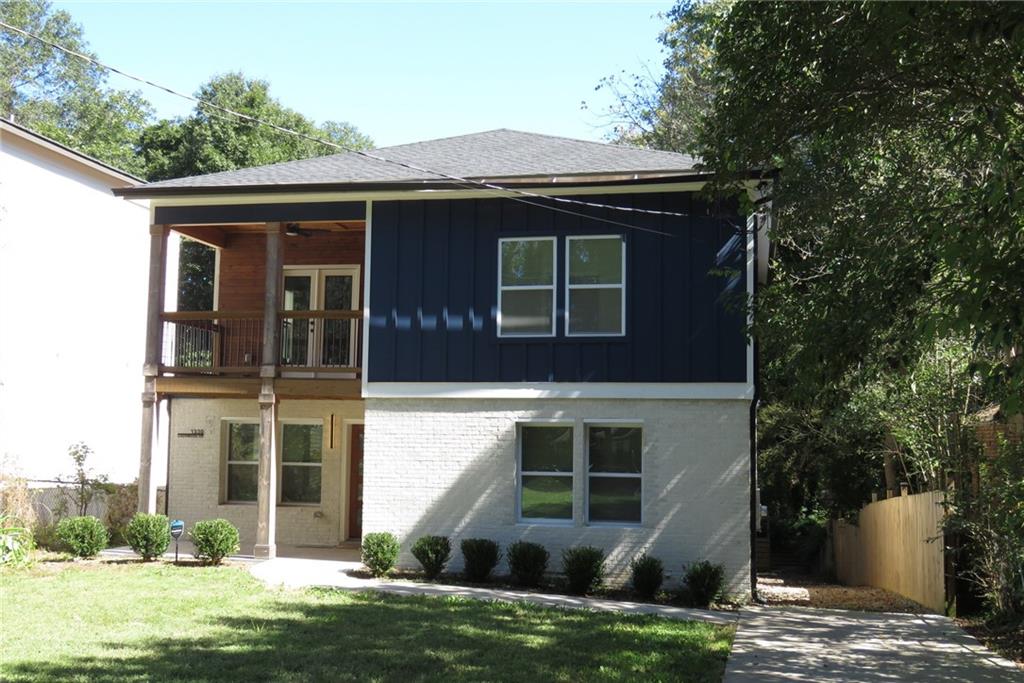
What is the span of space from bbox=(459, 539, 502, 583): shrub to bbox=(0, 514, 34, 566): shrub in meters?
6.17

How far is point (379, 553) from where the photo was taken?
15.2 meters

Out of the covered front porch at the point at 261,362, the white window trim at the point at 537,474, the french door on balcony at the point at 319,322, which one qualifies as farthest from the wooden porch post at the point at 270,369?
the white window trim at the point at 537,474

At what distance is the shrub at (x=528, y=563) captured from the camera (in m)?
14.6

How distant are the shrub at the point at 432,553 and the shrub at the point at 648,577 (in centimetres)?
279

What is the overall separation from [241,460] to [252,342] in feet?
7.21

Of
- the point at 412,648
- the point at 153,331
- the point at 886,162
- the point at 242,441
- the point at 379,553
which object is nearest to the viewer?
the point at 412,648

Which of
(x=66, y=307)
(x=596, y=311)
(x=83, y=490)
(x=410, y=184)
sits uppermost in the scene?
(x=410, y=184)

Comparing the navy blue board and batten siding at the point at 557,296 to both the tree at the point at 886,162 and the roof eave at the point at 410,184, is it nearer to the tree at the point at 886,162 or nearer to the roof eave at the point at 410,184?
the roof eave at the point at 410,184

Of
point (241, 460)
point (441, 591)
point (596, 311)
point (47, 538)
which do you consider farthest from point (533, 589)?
point (47, 538)

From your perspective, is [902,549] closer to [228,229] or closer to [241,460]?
[241,460]

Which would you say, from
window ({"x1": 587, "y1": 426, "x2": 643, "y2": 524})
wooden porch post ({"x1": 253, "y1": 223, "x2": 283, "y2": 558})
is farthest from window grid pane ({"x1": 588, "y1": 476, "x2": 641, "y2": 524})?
wooden porch post ({"x1": 253, "y1": 223, "x2": 283, "y2": 558})

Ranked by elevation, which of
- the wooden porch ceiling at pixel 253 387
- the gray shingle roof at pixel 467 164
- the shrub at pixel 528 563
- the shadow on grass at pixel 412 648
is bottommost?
the shadow on grass at pixel 412 648

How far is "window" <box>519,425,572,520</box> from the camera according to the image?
50.8 ft

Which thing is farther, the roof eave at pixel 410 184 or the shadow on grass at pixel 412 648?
the roof eave at pixel 410 184
